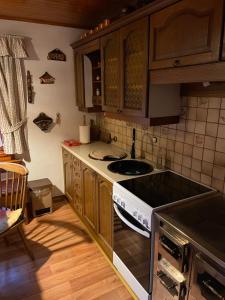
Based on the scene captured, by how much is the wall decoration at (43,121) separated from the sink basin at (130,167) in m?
1.22

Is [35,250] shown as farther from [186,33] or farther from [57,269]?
[186,33]

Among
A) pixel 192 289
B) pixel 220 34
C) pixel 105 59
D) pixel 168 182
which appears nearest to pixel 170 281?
pixel 192 289

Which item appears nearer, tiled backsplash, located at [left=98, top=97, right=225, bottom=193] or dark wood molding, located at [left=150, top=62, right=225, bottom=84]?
dark wood molding, located at [left=150, top=62, right=225, bottom=84]

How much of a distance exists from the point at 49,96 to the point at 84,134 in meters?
0.66

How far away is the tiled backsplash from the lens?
1.51 m

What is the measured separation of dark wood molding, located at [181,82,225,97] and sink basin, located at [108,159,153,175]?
2.34 ft

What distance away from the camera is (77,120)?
315 centimetres

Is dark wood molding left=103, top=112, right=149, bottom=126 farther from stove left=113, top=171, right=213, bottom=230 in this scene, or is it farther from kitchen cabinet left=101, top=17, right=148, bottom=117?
stove left=113, top=171, right=213, bottom=230

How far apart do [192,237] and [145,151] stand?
1.23 m

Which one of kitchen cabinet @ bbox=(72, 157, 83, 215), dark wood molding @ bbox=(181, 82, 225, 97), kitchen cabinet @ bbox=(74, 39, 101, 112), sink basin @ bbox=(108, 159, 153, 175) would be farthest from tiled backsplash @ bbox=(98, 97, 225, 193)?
kitchen cabinet @ bbox=(74, 39, 101, 112)

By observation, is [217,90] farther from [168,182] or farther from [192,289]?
[192,289]

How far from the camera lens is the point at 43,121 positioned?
2879mm

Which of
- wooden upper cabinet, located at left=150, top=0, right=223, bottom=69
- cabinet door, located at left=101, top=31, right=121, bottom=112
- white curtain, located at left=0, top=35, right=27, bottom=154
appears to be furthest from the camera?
white curtain, located at left=0, top=35, right=27, bottom=154

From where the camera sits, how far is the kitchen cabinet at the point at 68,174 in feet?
9.17
